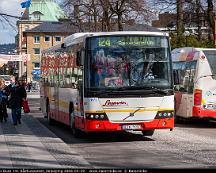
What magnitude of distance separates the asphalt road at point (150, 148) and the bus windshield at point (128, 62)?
1628mm

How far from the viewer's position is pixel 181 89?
2122 centimetres

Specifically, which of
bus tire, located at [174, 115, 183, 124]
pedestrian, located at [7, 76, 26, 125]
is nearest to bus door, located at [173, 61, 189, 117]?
bus tire, located at [174, 115, 183, 124]

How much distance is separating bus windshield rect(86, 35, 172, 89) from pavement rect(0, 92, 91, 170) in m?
2.11

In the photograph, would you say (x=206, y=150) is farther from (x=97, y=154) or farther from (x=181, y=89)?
(x=181, y=89)

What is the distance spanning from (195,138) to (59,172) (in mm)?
10887

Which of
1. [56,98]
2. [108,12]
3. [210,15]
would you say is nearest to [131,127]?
[56,98]

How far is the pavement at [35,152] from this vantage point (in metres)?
10.5

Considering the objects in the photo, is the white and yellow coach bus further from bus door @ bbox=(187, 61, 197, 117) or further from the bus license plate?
bus door @ bbox=(187, 61, 197, 117)

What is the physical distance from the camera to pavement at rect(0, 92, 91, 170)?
A: 34.3 ft

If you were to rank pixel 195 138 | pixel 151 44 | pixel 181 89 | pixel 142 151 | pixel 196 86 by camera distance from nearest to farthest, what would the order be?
pixel 142 151 < pixel 151 44 < pixel 195 138 < pixel 196 86 < pixel 181 89

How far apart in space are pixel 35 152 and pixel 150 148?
299cm

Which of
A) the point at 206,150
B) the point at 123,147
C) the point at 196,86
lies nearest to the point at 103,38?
the point at 123,147

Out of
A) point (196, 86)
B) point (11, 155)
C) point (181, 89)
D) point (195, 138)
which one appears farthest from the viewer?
point (181, 89)

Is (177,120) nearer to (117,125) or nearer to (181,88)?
(181,88)
